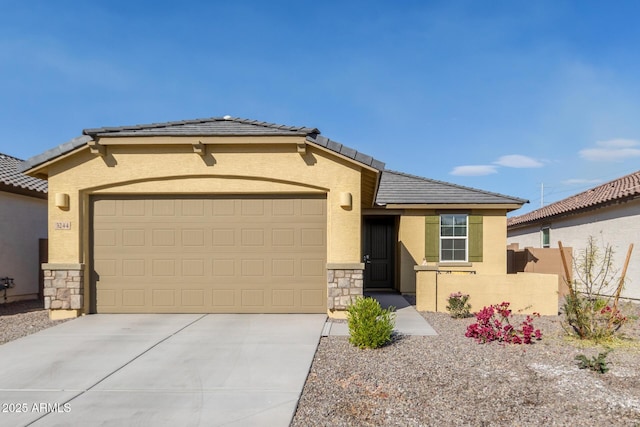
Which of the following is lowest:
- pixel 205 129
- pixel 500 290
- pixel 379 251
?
pixel 500 290

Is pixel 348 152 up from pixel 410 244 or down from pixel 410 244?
up

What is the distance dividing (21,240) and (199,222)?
6.90m

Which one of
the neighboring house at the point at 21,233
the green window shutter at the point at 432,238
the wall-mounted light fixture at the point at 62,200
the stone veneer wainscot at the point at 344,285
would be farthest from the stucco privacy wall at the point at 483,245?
the neighboring house at the point at 21,233

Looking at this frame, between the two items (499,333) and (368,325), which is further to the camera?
(499,333)

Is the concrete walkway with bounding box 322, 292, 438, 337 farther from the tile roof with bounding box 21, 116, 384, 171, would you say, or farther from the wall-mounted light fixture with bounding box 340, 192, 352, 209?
the tile roof with bounding box 21, 116, 384, 171

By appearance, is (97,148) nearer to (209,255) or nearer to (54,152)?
(54,152)

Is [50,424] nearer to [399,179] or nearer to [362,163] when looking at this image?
[362,163]

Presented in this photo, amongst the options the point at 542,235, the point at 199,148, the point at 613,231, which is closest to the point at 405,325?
the point at 199,148

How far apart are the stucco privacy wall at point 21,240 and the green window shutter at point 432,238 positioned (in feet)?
40.3

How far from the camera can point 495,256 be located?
44.0 ft

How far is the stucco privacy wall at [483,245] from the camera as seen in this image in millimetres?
13359

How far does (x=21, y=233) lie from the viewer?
1240 cm

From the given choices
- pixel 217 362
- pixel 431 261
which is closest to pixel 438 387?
pixel 217 362

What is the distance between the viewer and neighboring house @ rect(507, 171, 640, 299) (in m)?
12.8
